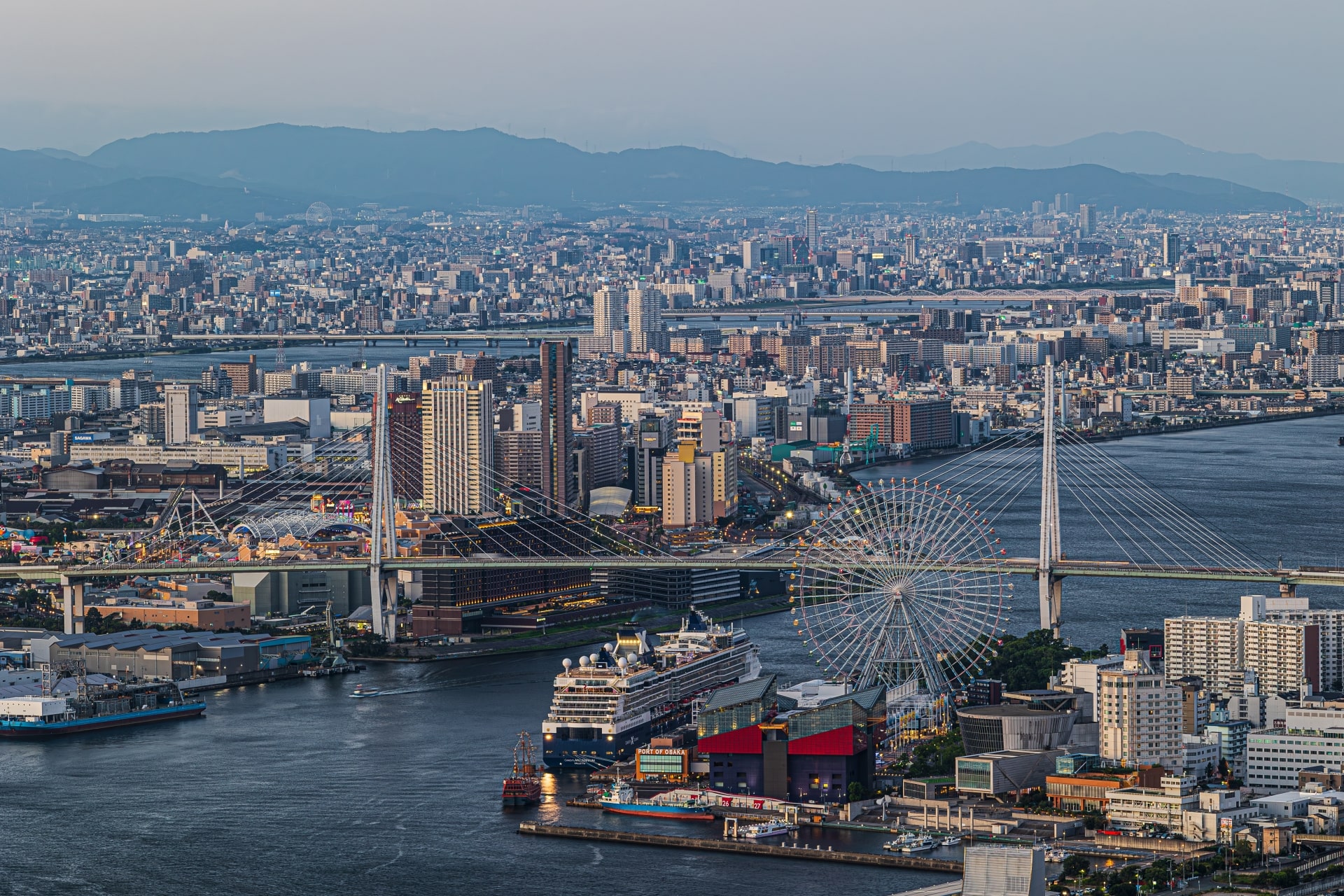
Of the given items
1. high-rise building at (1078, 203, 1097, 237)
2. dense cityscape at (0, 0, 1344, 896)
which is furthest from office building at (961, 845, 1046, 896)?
high-rise building at (1078, 203, 1097, 237)

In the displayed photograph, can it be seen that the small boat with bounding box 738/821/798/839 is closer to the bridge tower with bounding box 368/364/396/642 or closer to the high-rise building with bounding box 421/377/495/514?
the bridge tower with bounding box 368/364/396/642

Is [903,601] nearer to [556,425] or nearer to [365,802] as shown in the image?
[365,802]

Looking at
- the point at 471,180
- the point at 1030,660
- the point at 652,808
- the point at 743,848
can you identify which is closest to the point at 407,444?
the point at 1030,660

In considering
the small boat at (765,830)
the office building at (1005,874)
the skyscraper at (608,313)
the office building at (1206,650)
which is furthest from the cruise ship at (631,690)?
the skyscraper at (608,313)

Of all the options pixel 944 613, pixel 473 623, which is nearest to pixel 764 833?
pixel 944 613

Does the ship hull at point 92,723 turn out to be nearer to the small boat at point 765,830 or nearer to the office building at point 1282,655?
the small boat at point 765,830

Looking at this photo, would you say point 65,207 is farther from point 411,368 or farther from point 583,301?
point 411,368
